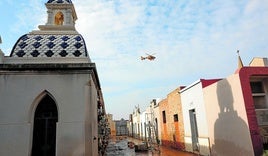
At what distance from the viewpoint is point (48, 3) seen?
7.69m

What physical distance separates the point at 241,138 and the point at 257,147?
716mm

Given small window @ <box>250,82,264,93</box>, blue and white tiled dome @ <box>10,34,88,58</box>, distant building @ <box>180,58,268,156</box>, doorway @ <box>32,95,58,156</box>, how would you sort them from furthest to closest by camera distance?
small window @ <box>250,82,264,93</box> < distant building @ <box>180,58,268,156</box> < blue and white tiled dome @ <box>10,34,88,58</box> < doorway @ <box>32,95,58,156</box>

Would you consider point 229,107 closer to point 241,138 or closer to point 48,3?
point 241,138

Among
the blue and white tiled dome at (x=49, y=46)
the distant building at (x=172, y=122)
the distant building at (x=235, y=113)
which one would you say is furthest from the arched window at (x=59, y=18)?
the distant building at (x=172, y=122)

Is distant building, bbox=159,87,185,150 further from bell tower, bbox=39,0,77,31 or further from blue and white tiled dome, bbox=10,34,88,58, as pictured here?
blue and white tiled dome, bbox=10,34,88,58

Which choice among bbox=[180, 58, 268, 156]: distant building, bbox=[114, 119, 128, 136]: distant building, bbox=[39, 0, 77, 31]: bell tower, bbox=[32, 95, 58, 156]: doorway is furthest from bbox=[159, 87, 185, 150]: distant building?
bbox=[114, 119, 128, 136]: distant building

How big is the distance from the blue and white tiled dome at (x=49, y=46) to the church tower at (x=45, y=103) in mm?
28

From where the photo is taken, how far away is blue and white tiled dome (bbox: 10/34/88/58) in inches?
244

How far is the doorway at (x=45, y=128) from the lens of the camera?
548cm

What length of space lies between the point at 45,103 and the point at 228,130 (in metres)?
7.42

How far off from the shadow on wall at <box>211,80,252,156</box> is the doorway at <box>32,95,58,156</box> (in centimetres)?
664

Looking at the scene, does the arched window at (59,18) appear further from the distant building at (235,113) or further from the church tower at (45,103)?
the distant building at (235,113)

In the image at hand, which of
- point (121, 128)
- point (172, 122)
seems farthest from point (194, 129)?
point (121, 128)

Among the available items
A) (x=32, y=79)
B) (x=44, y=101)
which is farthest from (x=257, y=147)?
(x=32, y=79)
